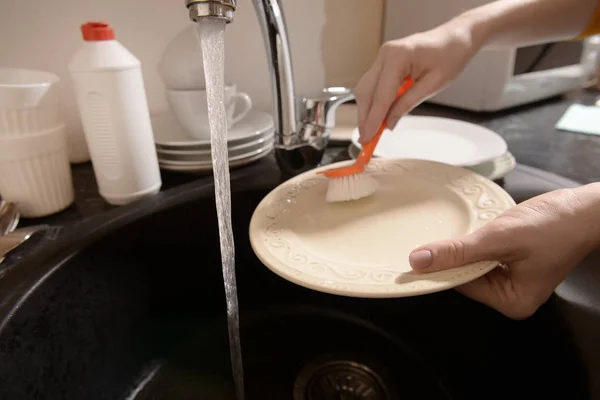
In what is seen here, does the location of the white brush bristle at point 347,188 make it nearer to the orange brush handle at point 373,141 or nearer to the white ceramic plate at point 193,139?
the orange brush handle at point 373,141

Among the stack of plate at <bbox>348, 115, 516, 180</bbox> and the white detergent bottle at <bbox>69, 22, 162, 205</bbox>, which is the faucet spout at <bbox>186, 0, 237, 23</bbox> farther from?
the stack of plate at <bbox>348, 115, 516, 180</bbox>

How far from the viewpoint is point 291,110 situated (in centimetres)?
59

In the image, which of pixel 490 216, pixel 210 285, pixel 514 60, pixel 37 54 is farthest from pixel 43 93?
pixel 514 60

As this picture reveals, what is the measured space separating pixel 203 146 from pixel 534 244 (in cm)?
44

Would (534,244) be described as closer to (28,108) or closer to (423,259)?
(423,259)

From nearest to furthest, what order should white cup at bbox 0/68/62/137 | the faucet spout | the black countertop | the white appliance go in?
the faucet spout → white cup at bbox 0/68/62/137 → the black countertop → the white appliance

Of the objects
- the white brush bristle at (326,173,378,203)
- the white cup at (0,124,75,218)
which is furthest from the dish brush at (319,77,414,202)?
the white cup at (0,124,75,218)

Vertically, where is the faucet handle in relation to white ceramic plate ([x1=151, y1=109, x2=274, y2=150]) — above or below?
above

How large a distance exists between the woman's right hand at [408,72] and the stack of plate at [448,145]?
3.7 inches

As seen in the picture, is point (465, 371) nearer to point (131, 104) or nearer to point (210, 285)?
point (210, 285)

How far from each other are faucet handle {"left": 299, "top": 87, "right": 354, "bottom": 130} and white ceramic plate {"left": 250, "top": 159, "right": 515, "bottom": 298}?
8 cm

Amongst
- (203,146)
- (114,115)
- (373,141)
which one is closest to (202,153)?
(203,146)

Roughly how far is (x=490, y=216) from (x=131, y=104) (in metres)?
0.43

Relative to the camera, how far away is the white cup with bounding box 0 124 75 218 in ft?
1.59
